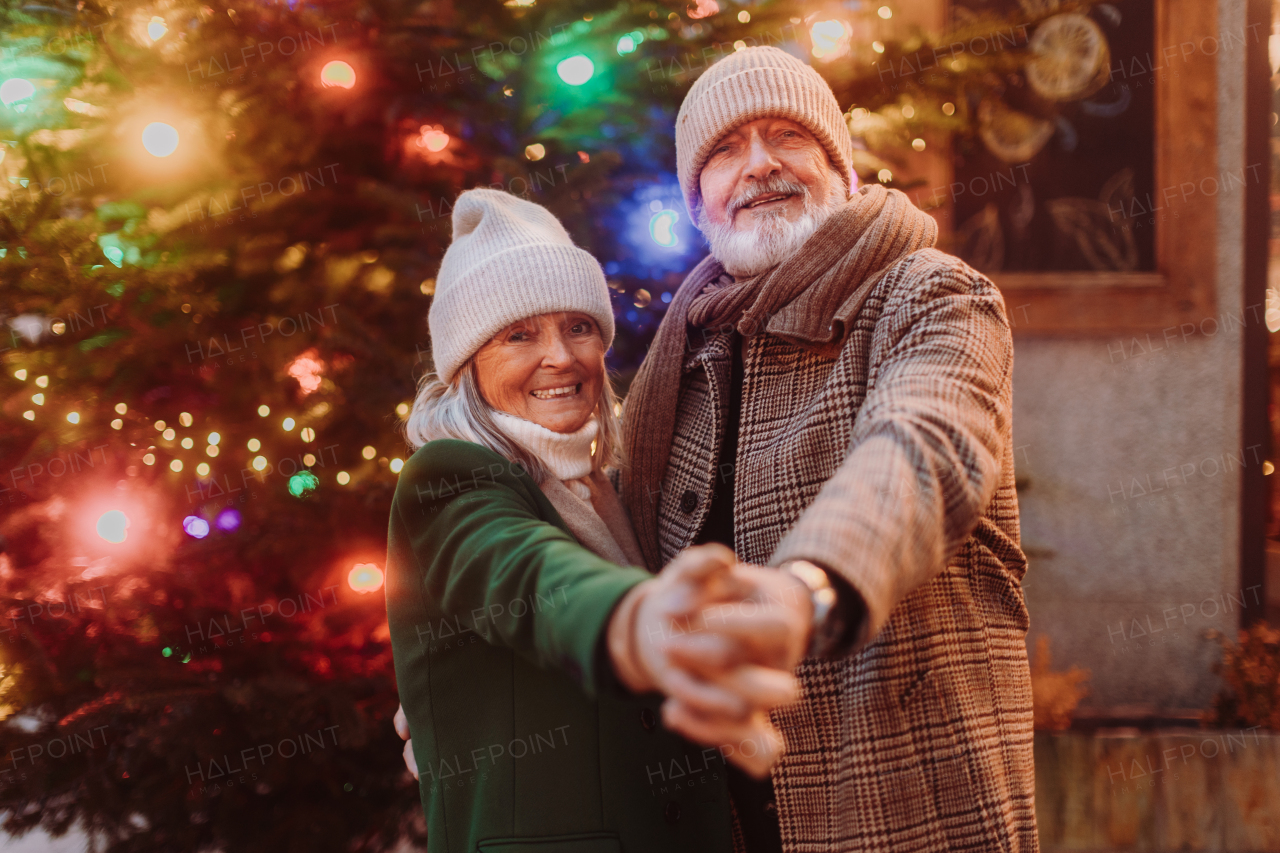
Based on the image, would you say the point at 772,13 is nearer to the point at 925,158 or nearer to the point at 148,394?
Result: the point at 925,158

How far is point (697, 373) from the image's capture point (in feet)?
5.28

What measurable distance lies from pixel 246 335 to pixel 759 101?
1687 millimetres

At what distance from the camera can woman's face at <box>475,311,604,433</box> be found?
142 centimetres

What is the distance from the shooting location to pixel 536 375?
56.3 inches

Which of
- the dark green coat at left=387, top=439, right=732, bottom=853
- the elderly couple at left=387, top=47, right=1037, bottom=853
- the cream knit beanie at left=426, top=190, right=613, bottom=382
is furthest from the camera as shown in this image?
the cream knit beanie at left=426, top=190, right=613, bottom=382

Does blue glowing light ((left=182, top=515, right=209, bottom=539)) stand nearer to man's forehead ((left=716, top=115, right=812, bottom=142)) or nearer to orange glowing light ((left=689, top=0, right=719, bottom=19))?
man's forehead ((left=716, top=115, right=812, bottom=142))

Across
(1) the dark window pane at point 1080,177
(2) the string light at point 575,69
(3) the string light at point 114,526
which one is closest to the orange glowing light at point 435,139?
(2) the string light at point 575,69

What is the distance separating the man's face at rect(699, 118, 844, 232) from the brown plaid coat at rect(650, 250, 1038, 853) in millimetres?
343

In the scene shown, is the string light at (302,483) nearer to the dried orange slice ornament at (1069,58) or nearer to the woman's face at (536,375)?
the woman's face at (536,375)

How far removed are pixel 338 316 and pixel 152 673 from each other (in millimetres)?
1075

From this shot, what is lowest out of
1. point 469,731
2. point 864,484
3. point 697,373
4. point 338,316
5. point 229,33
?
point 469,731

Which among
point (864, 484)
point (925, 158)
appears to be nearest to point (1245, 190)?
point (925, 158)

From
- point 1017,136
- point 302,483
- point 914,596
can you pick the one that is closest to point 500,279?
point 914,596

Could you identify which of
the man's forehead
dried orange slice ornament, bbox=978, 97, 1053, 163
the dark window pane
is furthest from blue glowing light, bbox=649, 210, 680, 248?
dried orange slice ornament, bbox=978, 97, 1053, 163
